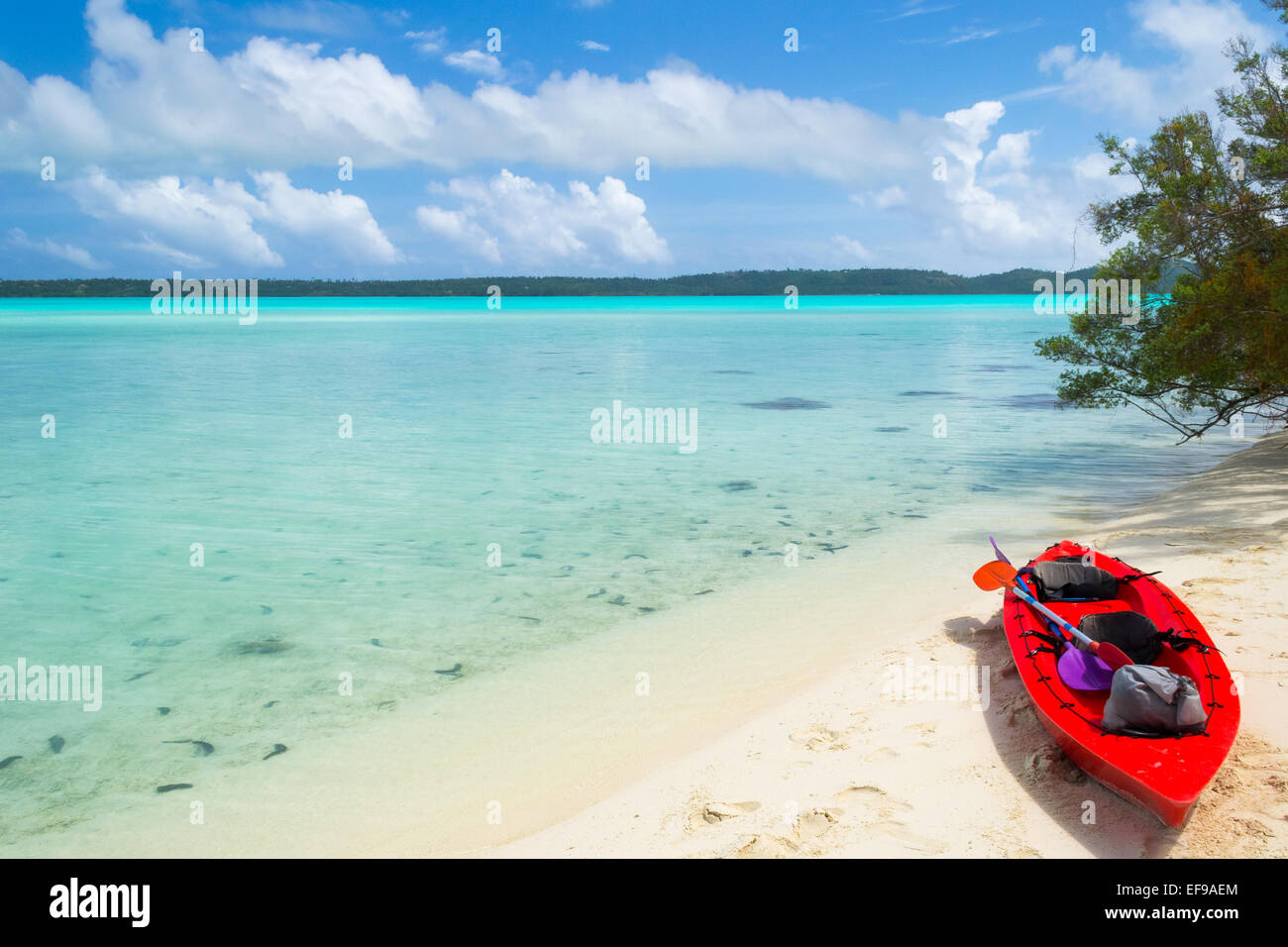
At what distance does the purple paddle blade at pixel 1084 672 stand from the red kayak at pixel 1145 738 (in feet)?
0.15

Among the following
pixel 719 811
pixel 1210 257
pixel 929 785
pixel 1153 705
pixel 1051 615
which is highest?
pixel 1210 257

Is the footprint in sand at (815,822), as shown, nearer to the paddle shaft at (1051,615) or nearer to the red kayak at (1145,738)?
the red kayak at (1145,738)

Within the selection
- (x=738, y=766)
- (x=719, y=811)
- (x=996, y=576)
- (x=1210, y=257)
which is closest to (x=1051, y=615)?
(x=996, y=576)

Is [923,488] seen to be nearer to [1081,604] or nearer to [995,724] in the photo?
[1081,604]

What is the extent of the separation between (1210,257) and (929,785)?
418 inches

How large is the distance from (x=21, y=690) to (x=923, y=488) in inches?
472

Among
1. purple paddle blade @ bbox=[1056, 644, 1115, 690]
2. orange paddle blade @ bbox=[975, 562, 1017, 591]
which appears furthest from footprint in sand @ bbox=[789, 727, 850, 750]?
orange paddle blade @ bbox=[975, 562, 1017, 591]

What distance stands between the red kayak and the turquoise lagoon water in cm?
372

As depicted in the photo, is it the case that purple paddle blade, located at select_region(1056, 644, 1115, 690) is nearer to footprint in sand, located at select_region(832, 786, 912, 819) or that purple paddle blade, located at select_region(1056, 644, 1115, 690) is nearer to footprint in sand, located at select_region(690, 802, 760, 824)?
footprint in sand, located at select_region(832, 786, 912, 819)

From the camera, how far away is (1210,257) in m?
11.6

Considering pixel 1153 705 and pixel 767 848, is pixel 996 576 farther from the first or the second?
pixel 767 848

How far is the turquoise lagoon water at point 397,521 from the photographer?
264 inches

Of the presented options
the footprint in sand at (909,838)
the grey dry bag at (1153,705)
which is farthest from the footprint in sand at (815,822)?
the grey dry bag at (1153,705)

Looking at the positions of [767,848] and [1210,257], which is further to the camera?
[1210,257]
